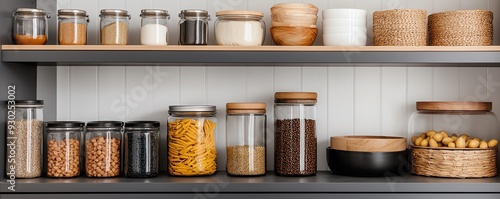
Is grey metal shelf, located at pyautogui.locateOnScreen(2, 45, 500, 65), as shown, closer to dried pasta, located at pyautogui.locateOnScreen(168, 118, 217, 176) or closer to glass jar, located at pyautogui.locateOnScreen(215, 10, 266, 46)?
glass jar, located at pyautogui.locateOnScreen(215, 10, 266, 46)

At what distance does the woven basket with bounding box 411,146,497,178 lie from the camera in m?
1.93

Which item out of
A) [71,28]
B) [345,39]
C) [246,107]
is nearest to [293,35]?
[345,39]

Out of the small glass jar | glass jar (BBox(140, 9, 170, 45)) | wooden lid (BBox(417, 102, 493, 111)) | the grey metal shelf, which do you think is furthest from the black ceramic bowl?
the small glass jar

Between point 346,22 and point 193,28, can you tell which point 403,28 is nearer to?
point 346,22

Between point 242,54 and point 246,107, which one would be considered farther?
point 246,107

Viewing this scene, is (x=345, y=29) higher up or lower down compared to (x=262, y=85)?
higher up

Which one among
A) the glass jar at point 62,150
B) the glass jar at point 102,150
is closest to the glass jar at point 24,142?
the glass jar at point 62,150

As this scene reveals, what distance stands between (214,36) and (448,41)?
2.56ft

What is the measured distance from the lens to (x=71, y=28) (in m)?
1.94

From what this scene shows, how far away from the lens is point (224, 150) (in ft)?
7.19

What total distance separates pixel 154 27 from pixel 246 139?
477mm

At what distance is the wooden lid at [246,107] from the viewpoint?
6.51ft

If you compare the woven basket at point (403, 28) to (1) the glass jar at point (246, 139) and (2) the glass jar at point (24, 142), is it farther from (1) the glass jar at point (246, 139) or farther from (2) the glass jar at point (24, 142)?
(2) the glass jar at point (24, 142)

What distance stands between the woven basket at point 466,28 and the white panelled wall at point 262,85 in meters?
0.23
